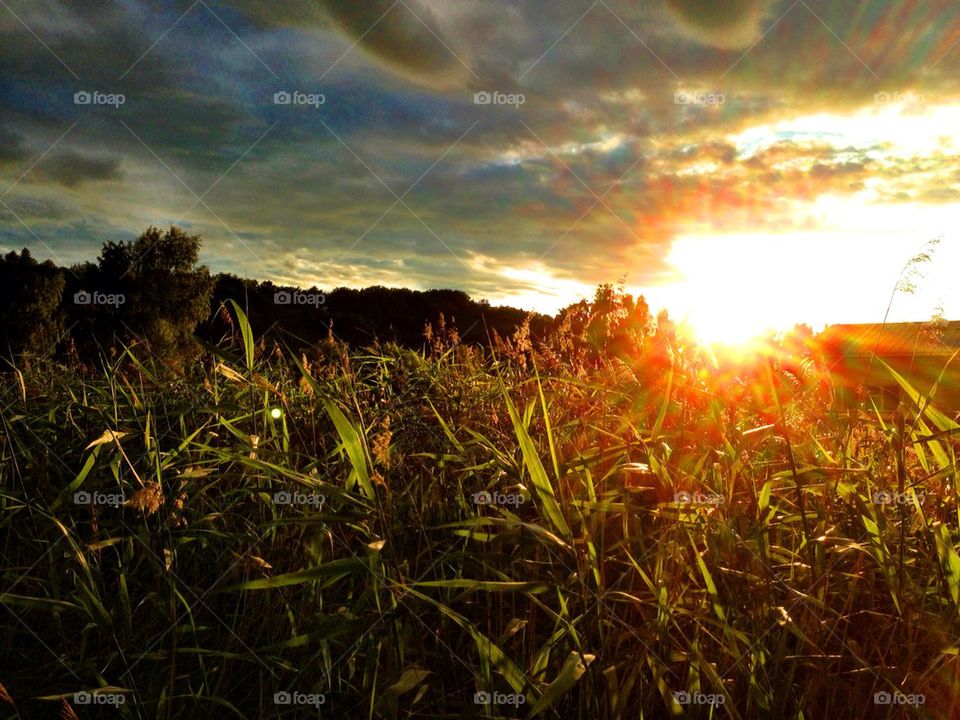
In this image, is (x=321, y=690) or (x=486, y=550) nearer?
(x=321, y=690)

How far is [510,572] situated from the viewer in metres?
2.60

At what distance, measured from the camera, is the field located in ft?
7.18

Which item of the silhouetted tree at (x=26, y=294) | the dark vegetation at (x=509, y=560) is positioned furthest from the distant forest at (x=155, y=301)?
the dark vegetation at (x=509, y=560)

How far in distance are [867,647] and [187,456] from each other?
114 inches

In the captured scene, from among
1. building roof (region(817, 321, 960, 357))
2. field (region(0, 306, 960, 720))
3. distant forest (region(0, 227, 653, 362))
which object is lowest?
field (region(0, 306, 960, 720))

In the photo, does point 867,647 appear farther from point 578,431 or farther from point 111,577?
point 111,577

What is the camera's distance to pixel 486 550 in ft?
8.90

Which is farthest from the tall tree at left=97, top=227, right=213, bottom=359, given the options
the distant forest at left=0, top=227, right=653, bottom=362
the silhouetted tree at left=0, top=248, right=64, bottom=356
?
the silhouetted tree at left=0, top=248, right=64, bottom=356

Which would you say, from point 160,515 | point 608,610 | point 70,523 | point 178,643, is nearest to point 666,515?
point 608,610

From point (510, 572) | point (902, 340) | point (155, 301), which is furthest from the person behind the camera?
point (155, 301)

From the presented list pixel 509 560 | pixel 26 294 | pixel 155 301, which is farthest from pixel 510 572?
pixel 155 301

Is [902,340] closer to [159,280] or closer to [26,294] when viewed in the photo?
[26,294]

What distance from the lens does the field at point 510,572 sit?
7.18 ft

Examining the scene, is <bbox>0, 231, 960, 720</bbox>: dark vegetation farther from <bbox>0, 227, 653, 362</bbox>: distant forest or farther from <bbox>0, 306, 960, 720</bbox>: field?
<bbox>0, 227, 653, 362</bbox>: distant forest
